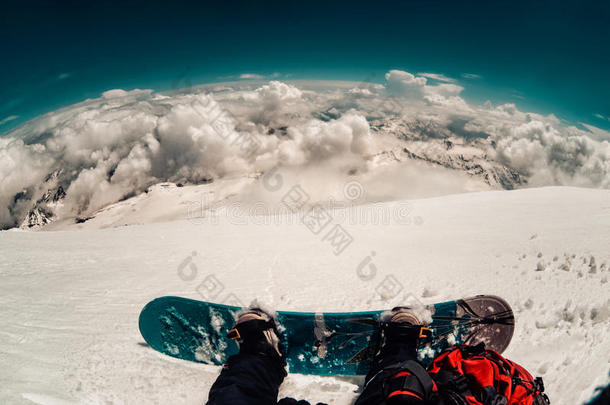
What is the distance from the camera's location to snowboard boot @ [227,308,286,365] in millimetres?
3162

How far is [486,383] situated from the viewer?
222 centimetres

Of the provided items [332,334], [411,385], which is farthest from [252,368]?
[411,385]

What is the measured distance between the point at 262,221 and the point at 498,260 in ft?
29.4

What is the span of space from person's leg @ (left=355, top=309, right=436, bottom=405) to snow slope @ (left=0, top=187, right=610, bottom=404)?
0.74m

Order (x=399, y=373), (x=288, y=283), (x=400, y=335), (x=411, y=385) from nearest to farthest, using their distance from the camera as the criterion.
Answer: (x=411, y=385), (x=399, y=373), (x=400, y=335), (x=288, y=283)

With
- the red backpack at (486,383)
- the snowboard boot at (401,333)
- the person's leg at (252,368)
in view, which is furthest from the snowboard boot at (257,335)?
the red backpack at (486,383)

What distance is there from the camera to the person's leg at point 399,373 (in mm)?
1976

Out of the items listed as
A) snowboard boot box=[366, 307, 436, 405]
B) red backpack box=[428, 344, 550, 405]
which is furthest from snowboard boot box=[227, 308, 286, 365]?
red backpack box=[428, 344, 550, 405]

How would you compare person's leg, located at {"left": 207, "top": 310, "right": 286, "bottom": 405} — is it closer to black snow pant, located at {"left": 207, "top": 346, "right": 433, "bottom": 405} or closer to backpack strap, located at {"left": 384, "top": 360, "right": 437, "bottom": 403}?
black snow pant, located at {"left": 207, "top": 346, "right": 433, "bottom": 405}

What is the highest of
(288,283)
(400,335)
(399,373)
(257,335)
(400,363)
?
(399,373)

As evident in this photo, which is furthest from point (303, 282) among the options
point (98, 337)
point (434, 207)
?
point (434, 207)

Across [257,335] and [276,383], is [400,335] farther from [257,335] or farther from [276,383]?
[257,335]

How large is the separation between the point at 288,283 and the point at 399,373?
155 inches

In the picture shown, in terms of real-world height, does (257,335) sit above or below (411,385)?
below
